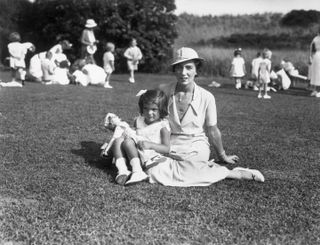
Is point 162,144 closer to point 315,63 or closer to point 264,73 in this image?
point 264,73

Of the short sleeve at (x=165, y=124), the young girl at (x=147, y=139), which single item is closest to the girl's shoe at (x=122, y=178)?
the young girl at (x=147, y=139)

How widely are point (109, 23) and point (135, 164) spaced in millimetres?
22601

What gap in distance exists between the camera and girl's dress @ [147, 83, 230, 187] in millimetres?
5227

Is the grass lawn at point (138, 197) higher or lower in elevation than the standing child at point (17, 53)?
lower

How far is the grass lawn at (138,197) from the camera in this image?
380 centimetres

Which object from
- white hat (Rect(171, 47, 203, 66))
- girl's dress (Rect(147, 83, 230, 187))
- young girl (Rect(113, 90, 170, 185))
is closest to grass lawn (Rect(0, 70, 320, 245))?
girl's dress (Rect(147, 83, 230, 187))

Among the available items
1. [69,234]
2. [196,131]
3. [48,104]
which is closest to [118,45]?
[48,104]

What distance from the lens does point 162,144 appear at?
5.48m

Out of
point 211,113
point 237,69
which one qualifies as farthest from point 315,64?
point 211,113

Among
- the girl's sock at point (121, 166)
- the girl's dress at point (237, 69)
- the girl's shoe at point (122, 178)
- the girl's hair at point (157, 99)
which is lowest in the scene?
the girl's dress at point (237, 69)

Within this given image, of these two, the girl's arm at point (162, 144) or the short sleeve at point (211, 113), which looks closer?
the girl's arm at point (162, 144)

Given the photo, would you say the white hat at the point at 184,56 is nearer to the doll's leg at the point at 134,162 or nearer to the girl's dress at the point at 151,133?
the girl's dress at the point at 151,133

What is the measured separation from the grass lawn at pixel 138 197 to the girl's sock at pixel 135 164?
179 millimetres

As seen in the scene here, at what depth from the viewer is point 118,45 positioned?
91.5ft
